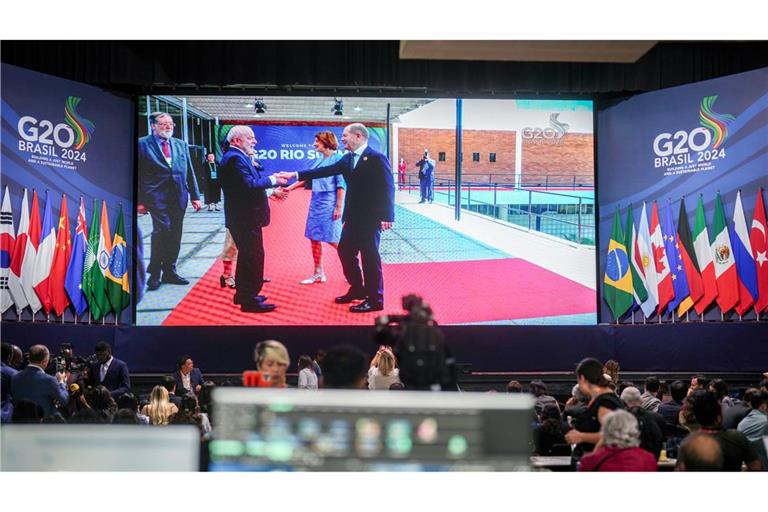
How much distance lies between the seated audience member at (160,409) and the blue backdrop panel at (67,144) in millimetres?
5526

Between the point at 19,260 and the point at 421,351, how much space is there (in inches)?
366

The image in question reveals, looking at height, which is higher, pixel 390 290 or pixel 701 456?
pixel 390 290

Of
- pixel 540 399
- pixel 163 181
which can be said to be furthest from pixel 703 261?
pixel 163 181

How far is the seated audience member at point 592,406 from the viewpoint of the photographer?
460cm

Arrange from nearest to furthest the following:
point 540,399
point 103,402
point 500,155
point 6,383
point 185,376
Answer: point 6,383 → point 103,402 → point 540,399 → point 185,376 → point 500,155

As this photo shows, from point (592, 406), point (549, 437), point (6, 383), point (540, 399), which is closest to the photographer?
point (592, 406)

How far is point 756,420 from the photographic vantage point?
578 centimetres

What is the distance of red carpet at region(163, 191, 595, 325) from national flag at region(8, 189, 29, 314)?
204 centimetres

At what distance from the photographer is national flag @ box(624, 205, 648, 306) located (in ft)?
42.0

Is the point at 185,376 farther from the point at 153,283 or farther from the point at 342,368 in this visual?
the point at 342,368

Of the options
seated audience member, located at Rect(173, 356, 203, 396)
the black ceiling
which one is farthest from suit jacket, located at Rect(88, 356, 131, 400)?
the black ceiling

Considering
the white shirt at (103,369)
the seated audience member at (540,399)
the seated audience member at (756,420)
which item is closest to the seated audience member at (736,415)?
the seated audience member at (756,420)

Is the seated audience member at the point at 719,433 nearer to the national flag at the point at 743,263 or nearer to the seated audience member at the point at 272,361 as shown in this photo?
the seated audience member at the point at 272,361

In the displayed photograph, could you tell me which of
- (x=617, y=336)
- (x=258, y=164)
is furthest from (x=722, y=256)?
(x=258, y=164)
